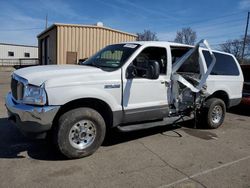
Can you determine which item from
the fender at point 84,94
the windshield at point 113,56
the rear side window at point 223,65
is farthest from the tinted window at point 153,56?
the rear side window at point 223,65

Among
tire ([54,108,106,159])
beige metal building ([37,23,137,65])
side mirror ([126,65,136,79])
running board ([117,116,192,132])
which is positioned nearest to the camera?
tire ([54,108,106,159])

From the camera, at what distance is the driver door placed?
4566 millimetres

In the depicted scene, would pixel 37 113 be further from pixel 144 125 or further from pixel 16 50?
pixel 16 50

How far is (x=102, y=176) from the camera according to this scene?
11.6ft

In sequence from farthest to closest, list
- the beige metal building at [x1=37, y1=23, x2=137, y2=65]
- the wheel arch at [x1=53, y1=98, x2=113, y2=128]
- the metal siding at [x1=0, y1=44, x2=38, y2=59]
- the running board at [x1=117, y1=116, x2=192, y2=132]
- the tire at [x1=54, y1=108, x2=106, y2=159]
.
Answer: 1. the metal siding at [x1=0, y1=44, x2=38, y2=59]
2. the beige metal building at [x1=37, y1=23, x2=137, y2=65]
3. the running board at [x1=117, y1=116, x2=192, y2=132]
4. the wheel arch at [x1=53, y1=98, x2=113, y2=128]
5. the tire at [x1=54, y1=108, x2=106, y2=159]

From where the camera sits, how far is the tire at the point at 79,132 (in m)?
3.89

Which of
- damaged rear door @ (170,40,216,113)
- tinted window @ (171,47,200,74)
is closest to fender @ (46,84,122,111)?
damaged rear door @ (170,40,216,113)

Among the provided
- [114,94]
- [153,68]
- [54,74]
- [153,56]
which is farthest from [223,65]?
[54,74]

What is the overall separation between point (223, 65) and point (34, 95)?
197 inches

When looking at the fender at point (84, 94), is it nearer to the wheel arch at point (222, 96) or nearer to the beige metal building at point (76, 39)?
the wheel arch at point (222, 96)

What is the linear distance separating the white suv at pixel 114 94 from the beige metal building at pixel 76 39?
12.1 m

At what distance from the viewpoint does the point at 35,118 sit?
3666mm

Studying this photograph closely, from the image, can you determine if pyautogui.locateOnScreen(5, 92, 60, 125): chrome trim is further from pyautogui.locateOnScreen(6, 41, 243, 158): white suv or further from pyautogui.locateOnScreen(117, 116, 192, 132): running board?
pyautogui.locateOnScreen(117, 116, 192, 132): running board

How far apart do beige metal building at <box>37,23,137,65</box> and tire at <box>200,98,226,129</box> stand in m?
12.9
